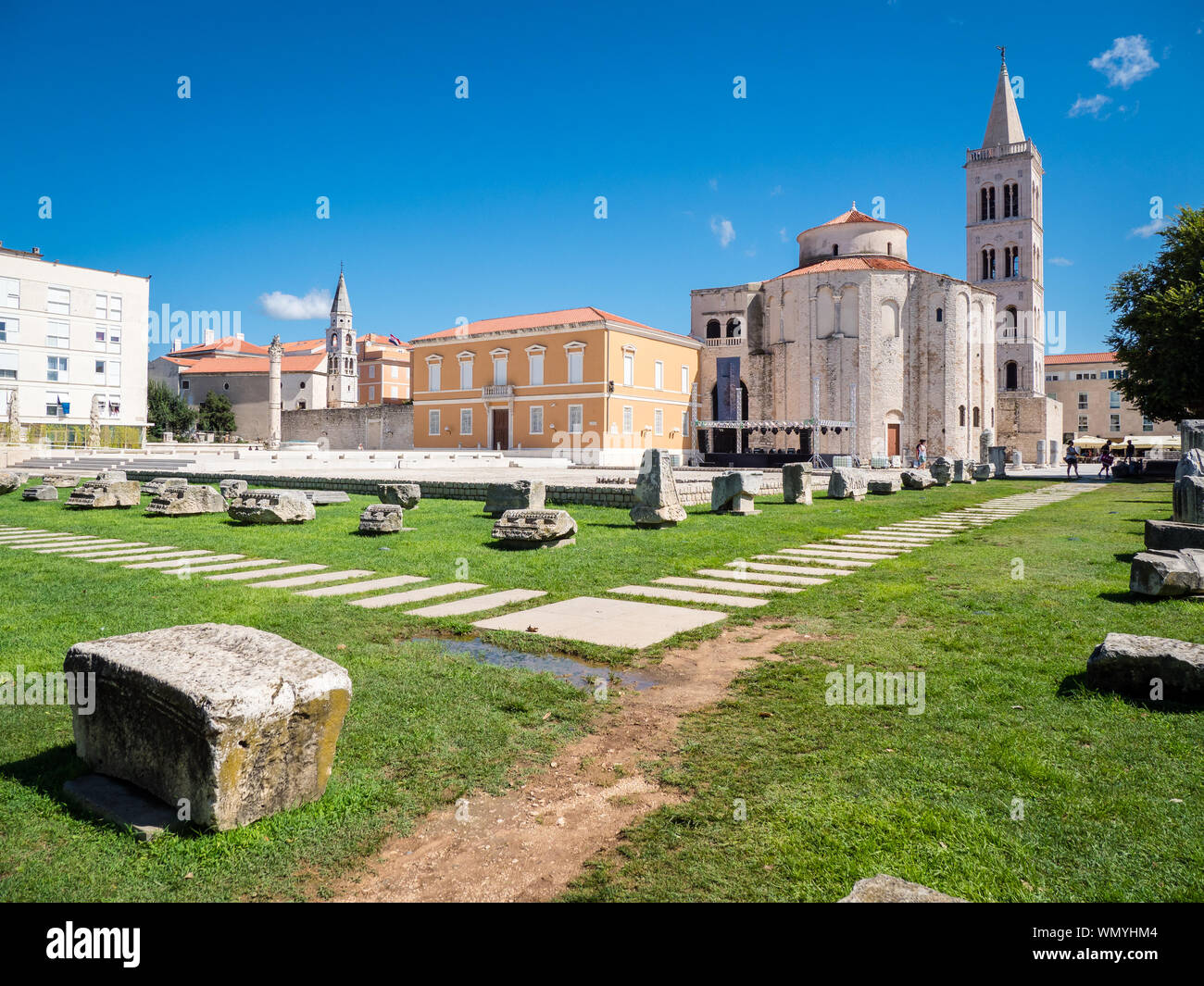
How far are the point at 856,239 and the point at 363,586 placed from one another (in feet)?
162

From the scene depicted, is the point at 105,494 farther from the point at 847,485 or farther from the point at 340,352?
the point at 340,352

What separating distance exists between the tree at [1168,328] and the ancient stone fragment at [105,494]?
3185 centimetres

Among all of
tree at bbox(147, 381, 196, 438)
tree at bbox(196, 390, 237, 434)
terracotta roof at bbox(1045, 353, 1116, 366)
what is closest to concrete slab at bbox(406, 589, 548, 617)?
tree at bbox(147, 381, 196, 438)

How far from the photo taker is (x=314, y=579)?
7.34 m

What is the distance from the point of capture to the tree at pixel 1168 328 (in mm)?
25969

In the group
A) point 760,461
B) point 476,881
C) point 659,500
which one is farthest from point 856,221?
point 476,881

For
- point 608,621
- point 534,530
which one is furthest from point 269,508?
point 608,621

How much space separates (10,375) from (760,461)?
45.9 meters

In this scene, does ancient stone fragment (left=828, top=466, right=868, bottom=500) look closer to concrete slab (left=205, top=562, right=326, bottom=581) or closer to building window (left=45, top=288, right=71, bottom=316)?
concrete slab (left=205, top=562, right=326, bottom=581)

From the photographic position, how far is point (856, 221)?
49.3 meters

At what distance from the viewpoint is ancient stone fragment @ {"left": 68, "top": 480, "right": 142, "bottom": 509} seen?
47.4 ft
